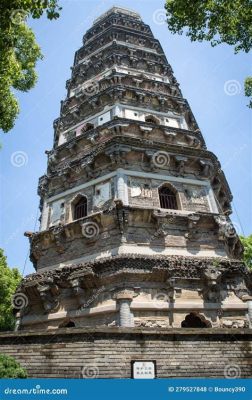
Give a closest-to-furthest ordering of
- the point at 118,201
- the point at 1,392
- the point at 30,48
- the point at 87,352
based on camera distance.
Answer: the point at 1,392 < the point at 87,352 < the point at 30,48 < the point at 118,201

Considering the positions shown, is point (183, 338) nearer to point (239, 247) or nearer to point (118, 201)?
point (118, 201)

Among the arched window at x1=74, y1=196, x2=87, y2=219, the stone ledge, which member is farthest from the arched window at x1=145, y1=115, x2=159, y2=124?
the stone ledge

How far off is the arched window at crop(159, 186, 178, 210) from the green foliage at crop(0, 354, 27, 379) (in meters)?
9.07

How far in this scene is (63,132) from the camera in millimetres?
20547

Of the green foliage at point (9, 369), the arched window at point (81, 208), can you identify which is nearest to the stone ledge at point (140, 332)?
the green foliage at point (9, 369)

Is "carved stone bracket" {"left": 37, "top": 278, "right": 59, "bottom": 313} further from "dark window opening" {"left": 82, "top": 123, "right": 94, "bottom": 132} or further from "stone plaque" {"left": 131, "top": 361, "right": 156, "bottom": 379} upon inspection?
"dark window opening" {"left": 82, "top": 123, "right": 94, "bottom": 132}

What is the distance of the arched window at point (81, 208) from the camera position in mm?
15250

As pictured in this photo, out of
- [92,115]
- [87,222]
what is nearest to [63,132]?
[92,115]

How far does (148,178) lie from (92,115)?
21.7 feet

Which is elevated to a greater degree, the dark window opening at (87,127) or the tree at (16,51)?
the dark window opening at (87,127)

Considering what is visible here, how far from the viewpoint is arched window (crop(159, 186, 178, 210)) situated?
14.9m

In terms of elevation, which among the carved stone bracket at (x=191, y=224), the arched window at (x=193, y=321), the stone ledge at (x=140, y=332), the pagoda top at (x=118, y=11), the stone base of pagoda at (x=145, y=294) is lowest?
the stone ledge at (x=140, y=332)

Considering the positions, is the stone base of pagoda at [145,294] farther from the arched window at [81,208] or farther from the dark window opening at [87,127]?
the dark window opening at [87,127]

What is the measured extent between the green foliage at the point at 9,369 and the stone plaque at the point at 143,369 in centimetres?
215
